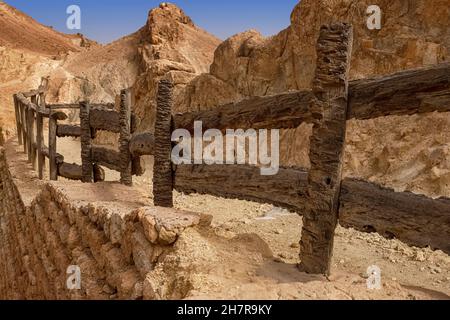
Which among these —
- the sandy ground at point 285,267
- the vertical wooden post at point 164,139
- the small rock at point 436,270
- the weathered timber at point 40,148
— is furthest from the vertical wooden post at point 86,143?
the small rock at point 436,270

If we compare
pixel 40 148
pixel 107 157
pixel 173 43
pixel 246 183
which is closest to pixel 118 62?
pixel 173 43

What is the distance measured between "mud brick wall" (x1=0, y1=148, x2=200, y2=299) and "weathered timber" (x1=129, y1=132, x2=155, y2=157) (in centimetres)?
101

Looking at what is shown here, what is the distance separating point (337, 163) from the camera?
250cm

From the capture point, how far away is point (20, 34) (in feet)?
133

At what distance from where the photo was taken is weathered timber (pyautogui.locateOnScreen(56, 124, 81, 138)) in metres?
6.82

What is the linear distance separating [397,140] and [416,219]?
7.15 metres

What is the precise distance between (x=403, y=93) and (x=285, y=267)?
1.42 metres

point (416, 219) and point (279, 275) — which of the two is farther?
point (279, 275)

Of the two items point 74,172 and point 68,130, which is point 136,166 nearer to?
point 74,172

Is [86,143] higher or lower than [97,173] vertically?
higher

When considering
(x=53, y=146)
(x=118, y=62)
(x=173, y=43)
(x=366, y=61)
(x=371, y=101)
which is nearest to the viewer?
(x=371, y=101)

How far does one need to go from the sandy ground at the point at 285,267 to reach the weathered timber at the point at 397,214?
1.04 feet

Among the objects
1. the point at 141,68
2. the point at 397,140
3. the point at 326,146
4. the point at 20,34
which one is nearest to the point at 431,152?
the point at 397,140
